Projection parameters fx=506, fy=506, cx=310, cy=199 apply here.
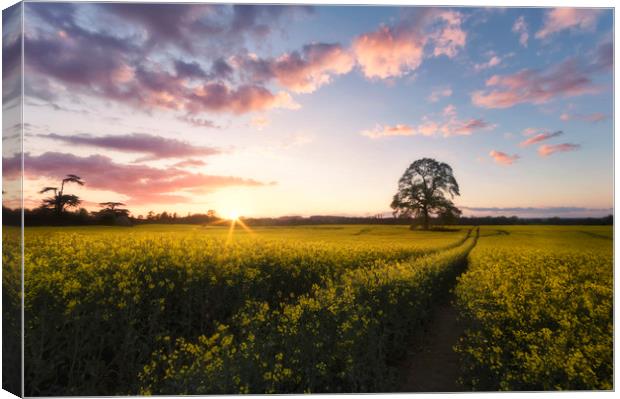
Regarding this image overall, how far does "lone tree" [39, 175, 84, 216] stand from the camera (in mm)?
6695

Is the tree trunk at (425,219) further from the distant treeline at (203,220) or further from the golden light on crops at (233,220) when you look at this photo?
the golden light on crops at (233,220)

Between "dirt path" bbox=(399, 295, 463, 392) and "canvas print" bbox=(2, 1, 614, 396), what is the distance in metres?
0.03

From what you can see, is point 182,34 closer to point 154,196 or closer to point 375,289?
point 154,196

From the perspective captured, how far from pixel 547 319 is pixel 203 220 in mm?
4994

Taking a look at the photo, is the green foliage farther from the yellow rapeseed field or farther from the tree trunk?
the tree trunk

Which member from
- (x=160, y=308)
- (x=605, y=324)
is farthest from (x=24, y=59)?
(x=605, y=324)

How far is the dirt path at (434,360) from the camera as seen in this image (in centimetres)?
685

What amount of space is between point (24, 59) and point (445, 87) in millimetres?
5809

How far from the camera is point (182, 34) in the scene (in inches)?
280

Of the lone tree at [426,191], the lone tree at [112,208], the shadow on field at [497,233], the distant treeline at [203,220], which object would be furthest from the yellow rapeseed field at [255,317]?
the lone tree at [426,191]

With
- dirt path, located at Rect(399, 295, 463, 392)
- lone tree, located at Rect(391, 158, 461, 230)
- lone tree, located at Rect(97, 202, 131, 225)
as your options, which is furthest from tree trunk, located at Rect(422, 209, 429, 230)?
lone tree, located at Rect(97, 202, 131, 225)

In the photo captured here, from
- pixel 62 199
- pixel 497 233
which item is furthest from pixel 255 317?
pixel 497 233

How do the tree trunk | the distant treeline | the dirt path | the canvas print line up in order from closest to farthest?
the canvas print < the distant treeline < the dirt path < the tree trunk

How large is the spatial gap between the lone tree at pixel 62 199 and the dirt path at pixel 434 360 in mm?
5123
